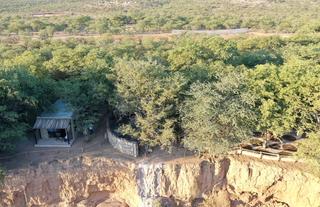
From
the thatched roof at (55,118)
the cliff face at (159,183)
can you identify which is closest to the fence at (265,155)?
the cliff face at (159,183)

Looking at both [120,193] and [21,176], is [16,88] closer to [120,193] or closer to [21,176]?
[21,176]

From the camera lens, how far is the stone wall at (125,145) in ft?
77.7

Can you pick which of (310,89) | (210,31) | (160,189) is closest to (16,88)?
(160,189)

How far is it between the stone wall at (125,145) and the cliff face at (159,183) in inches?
38.3

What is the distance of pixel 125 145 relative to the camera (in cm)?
2400

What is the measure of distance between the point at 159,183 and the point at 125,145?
Answer: 3.51 metres

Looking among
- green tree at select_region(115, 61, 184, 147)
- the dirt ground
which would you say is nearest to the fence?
the dirt ground

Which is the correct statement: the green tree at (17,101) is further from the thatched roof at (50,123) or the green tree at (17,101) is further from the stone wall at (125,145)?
the stone wall at (125,145)

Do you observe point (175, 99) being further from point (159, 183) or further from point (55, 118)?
point (55, 118)

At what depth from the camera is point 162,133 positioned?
2300 cm

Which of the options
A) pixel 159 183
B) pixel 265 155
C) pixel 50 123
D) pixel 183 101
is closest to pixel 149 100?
pixel 183 101

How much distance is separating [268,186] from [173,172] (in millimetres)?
6240

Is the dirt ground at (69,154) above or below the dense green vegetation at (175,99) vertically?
below

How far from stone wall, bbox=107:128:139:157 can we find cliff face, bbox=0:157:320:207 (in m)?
0.97
